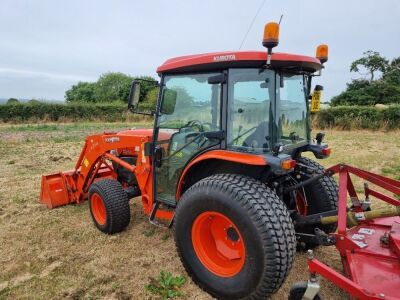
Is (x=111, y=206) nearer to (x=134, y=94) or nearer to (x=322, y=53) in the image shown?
(x=134, y=94)

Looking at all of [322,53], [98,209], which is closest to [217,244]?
[98,209]

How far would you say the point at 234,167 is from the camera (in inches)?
126

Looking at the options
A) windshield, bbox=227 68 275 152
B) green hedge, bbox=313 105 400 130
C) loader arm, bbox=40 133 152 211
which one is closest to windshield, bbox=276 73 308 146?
windshield, bbox=227 68 275 152

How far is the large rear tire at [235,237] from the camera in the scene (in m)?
2.52

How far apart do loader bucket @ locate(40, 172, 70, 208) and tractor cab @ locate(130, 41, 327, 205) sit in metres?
2.08

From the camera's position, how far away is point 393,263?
2.60 meters

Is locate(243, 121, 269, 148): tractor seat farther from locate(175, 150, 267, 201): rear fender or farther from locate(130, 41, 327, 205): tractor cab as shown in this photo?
locate(175, 150, 267, 201): rear fender

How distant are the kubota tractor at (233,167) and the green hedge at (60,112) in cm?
1936

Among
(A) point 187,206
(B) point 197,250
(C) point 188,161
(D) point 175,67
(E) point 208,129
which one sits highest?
(D) point 175,67

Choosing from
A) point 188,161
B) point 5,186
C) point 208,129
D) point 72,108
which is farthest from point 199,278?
point 72,108

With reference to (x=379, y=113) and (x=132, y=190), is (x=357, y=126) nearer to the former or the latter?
(x=379, y=113)

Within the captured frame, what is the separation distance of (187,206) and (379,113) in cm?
1593

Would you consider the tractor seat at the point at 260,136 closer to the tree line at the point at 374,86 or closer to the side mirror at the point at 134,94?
the side mirror at the point at 134,94

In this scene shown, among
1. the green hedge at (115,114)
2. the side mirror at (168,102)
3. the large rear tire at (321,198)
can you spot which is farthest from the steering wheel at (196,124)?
the green hedge at (115,114)
